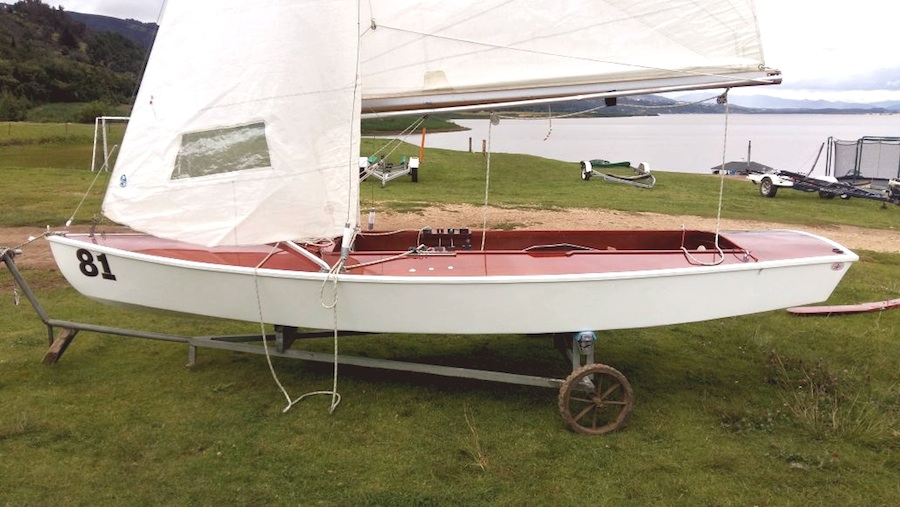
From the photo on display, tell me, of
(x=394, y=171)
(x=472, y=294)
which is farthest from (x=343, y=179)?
(x=394, y=171)

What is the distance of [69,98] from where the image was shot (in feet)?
170

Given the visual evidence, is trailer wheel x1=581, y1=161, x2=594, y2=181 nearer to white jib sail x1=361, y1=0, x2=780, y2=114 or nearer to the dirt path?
the dirt path

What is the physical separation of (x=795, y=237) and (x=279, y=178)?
3950mm

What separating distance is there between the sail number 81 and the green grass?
0.89 meters

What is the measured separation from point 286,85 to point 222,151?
0.60m

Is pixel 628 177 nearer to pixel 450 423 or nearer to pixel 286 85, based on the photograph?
pixel 450 423

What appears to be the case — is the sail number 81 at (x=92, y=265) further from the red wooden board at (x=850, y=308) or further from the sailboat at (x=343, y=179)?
→ the red wooden board at (x=850, y=308)

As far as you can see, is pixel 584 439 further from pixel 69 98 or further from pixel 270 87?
pixel 69 98

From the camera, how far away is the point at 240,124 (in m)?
4.17

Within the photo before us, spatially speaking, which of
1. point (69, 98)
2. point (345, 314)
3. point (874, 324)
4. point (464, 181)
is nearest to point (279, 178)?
point (345, 314)

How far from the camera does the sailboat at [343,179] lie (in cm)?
414

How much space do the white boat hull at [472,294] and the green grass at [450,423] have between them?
0.71 meters

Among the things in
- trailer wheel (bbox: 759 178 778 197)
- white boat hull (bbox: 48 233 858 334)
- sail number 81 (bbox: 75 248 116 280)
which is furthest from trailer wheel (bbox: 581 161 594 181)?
sail number 81 (bbox: 75 248 116 280)

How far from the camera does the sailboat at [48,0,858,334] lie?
414 cm
